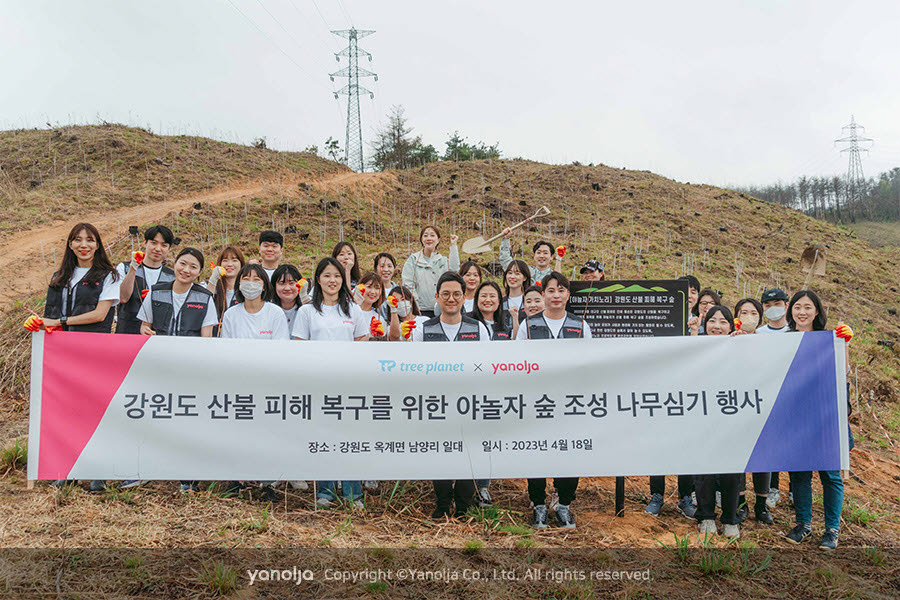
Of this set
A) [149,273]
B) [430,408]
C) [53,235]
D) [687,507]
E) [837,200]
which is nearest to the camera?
Answer: [430,408]

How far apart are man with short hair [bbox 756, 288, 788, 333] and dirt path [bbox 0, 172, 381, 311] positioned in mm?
11499

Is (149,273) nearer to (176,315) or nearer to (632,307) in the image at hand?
(176,315)


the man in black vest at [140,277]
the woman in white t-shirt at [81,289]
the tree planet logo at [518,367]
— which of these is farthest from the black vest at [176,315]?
the tree planet logo at [518,367]

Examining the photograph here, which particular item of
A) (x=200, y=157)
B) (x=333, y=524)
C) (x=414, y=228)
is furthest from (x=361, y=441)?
(x=200, y=157)

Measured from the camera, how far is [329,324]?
4.14 meters

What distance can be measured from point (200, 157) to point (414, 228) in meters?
10.4

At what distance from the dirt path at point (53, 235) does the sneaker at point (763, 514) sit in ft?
37.8

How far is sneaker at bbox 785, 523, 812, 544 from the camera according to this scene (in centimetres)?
398

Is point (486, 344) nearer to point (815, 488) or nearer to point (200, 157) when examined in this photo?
point (815, 488)

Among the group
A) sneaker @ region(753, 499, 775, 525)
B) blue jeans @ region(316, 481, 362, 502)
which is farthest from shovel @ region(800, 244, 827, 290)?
blue jeans @ region(316, 481, 362, 502)

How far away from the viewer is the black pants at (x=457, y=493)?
3.92 metres

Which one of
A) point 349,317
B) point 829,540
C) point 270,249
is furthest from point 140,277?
point 829,540

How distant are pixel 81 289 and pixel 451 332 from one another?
2821mm

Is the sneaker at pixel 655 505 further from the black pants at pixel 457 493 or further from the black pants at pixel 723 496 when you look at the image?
the black pants at pixel 457 493
